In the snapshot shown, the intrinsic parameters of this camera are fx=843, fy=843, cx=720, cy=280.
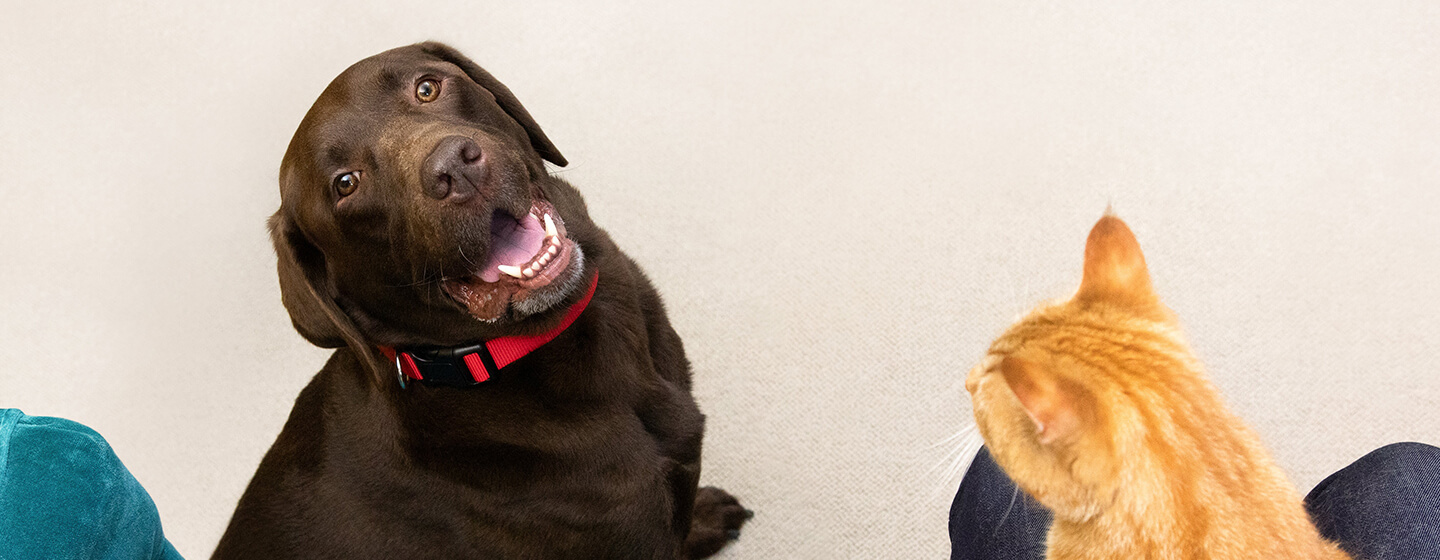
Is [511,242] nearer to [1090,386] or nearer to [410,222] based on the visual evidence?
[410,222]

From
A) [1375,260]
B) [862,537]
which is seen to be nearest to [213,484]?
[862,537]

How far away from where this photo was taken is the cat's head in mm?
991

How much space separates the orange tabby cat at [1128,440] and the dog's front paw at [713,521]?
0.84 m

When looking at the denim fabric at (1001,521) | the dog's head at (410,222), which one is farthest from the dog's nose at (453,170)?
the denim fabric at (1001,521)

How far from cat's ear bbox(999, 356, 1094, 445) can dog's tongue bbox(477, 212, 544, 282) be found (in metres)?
0.77

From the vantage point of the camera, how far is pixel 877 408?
6.53 ft

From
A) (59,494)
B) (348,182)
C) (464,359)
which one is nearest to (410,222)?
(348,182)

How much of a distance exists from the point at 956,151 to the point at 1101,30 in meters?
0.57

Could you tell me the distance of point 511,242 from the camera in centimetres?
138

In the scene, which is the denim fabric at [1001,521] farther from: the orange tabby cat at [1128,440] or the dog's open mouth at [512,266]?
the dog's open mouth at [512,266]

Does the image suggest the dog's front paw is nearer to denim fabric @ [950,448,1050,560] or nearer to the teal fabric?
denim fabric @ [950,448,1050,560]

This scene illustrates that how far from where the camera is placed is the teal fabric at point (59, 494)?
101 centimetres

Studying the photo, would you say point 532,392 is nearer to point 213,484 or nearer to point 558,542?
point 558,542

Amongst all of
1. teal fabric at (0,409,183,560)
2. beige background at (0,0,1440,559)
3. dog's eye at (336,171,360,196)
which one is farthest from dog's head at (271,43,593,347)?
beige background at (0,0,1440,559)
